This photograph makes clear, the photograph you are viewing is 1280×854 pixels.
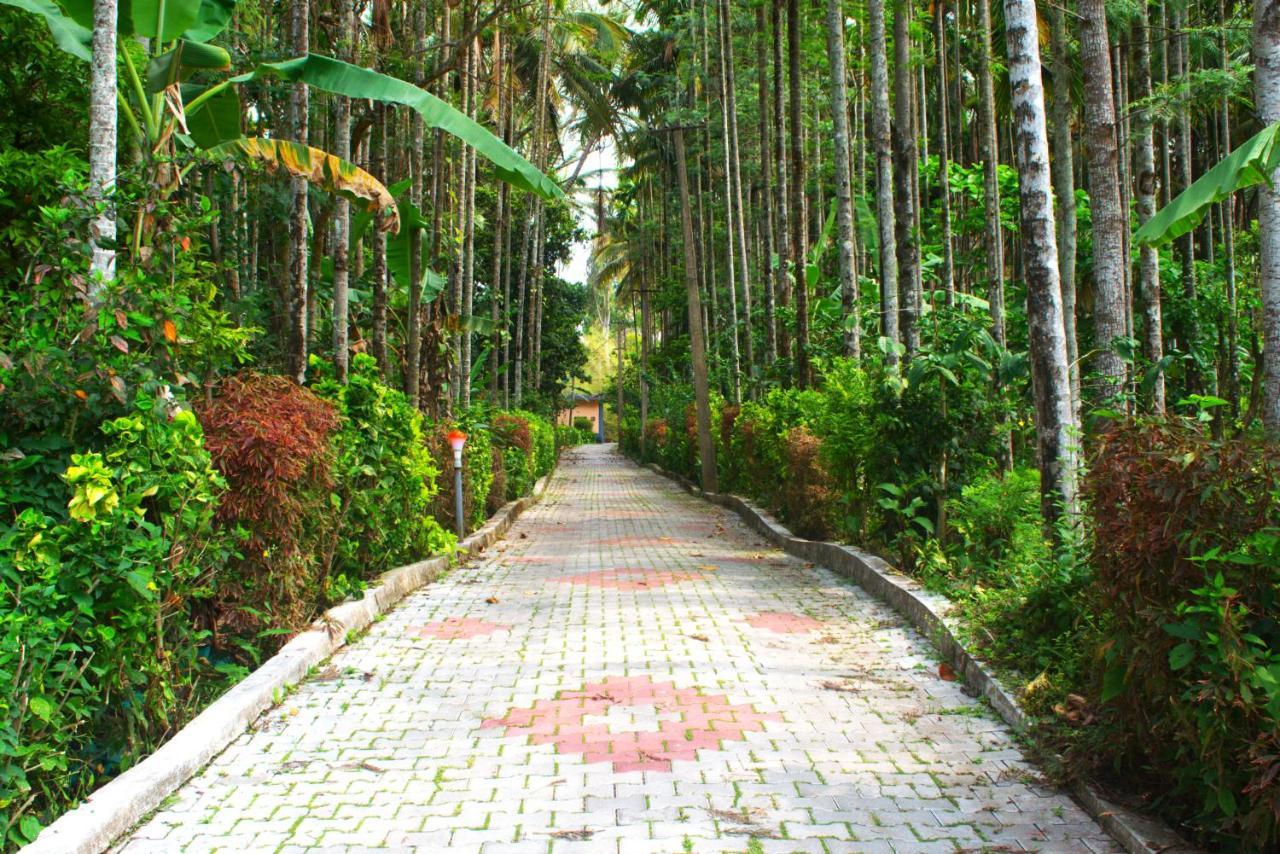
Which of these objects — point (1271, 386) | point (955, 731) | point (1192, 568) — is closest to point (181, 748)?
point (955, 731)

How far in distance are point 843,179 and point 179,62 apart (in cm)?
1064

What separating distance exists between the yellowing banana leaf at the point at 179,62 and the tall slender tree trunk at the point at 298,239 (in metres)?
1.66

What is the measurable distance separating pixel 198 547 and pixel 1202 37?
21208mm

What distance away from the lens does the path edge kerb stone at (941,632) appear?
3.95m

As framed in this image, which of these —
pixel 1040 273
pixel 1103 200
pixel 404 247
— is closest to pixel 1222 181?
pixel 1040 273

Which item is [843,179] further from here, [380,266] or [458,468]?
[458,468]

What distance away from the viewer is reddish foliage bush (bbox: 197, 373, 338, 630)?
6.43m

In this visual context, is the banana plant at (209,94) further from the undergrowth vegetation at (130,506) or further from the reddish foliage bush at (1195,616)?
the reddish foliage bush at (1195,616)

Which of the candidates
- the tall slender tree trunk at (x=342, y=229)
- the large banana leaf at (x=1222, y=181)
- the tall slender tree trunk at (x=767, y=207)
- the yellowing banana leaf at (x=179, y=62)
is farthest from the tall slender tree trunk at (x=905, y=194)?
the tall slender tree trunk at (x=767, y=207)

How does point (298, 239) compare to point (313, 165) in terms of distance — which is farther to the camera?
point (298, 239)

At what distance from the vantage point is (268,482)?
6457mm

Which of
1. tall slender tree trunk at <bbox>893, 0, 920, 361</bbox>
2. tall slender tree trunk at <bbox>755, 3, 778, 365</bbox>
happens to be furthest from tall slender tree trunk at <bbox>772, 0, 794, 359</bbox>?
tall slender tree trunk at <bbox>893, 0, 920, 361</bbox>

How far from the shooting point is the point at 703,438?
25422 mm

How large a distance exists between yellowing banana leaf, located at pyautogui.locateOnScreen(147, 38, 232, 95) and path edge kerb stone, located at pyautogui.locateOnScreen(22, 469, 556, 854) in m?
3.98
